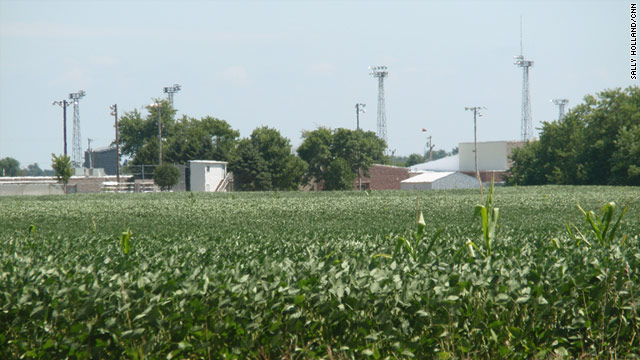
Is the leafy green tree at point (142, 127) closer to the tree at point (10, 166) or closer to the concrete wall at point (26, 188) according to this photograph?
the concrete wall at point (26, 188)

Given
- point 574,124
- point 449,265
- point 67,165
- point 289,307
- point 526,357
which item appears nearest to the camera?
point 289,307

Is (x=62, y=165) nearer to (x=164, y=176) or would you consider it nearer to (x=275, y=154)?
(x=164, y=176)

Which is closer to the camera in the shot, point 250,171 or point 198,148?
point 250,171

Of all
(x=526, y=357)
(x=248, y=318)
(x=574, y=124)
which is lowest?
(x=526, y=357)

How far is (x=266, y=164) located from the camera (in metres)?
79.8

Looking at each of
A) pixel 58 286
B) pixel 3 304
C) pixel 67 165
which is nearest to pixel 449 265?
pixel 58 286

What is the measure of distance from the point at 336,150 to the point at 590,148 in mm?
38395

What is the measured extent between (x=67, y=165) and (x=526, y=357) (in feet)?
196

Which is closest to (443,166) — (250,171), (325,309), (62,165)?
A: (250,171)

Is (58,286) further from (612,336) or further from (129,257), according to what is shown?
(612,336)

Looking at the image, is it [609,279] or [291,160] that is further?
[291,160]

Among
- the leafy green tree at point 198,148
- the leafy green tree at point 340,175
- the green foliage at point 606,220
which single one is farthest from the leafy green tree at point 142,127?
the green foliage at point 606,220

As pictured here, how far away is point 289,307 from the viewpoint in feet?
15.5

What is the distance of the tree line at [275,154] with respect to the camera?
79250 mm
